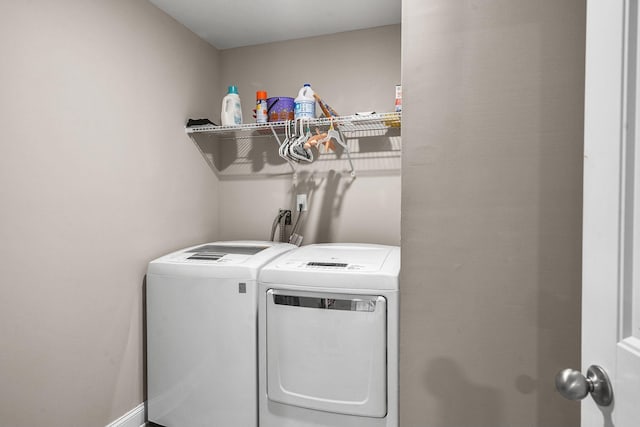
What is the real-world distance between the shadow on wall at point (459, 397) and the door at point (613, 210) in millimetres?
375

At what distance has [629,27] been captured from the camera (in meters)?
0.53

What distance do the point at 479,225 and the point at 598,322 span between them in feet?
1.36

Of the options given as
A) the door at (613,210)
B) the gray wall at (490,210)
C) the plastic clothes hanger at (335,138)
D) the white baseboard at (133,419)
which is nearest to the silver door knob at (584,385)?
the door at (613,210)

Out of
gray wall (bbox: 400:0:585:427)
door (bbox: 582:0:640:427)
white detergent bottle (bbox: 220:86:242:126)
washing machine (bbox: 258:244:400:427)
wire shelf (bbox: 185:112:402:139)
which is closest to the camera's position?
door (bbox: 582:0:640:427)

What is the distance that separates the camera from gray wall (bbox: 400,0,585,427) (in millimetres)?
914

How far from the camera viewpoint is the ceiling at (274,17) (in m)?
2.01

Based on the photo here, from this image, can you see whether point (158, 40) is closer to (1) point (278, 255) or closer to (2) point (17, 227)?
(2) point (17, 227)

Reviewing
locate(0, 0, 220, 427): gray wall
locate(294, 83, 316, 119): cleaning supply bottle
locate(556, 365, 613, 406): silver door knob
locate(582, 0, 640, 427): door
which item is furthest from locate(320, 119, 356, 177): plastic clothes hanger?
locate(556, 365, 613, 406): silver door knob

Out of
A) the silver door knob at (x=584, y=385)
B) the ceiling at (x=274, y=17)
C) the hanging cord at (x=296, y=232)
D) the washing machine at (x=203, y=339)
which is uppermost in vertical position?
the ceiling at (x=274, y=17)

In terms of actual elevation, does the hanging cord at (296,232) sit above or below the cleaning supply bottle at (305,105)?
below

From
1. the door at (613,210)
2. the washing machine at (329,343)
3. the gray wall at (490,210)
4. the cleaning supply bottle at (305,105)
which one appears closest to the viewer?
the door at (613,210)

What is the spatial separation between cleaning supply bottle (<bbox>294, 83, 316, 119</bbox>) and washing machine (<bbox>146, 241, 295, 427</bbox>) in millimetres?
813

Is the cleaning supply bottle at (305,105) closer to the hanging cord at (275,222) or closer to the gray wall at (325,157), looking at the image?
the gray wall at (325,157)

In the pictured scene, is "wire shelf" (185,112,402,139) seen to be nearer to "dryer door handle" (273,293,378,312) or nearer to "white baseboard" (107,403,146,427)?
"dryer door handle" (273,293,378,312)
